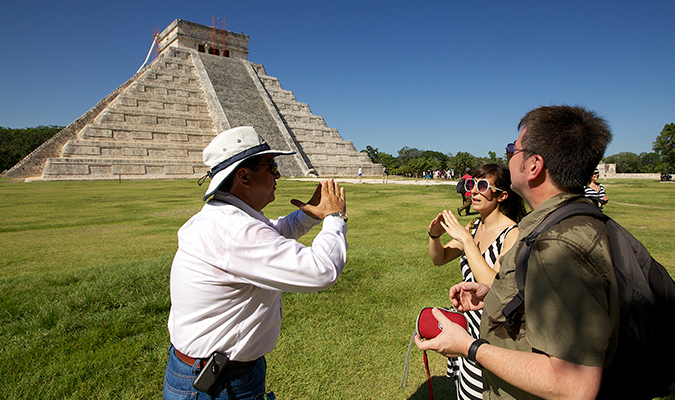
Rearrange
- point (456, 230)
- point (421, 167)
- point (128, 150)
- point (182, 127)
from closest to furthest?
point (456, 230) → point (128, 150) → point (182, 127) → point (421, 167)

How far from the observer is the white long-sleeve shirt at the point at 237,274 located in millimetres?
1491

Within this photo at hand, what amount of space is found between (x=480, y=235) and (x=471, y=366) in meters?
1.08

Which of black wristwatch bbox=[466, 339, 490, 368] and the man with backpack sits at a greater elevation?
the man with backpack

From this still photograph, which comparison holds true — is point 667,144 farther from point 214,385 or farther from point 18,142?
point 18,142

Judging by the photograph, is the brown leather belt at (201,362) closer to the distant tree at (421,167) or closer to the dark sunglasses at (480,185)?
the dark sunglasses at (480,185)

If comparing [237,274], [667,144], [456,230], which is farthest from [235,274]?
[667,144]

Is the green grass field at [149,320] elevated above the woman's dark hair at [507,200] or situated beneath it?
situated beneath

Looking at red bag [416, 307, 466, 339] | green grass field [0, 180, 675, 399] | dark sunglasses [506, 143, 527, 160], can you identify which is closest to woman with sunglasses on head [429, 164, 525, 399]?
red bag [416, 307, 466, 339]

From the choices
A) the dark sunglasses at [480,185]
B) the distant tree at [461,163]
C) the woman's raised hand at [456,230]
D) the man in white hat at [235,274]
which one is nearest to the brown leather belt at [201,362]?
the man in white hat at [235,274]

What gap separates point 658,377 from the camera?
3.94 feet

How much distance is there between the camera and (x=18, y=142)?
186 feet

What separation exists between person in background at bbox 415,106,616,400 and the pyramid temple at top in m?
28.8

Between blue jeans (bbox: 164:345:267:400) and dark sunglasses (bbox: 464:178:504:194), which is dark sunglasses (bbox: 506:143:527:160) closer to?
dark sunglasses (bbox: 464:178:504:194)

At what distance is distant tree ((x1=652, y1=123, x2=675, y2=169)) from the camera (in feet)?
139
